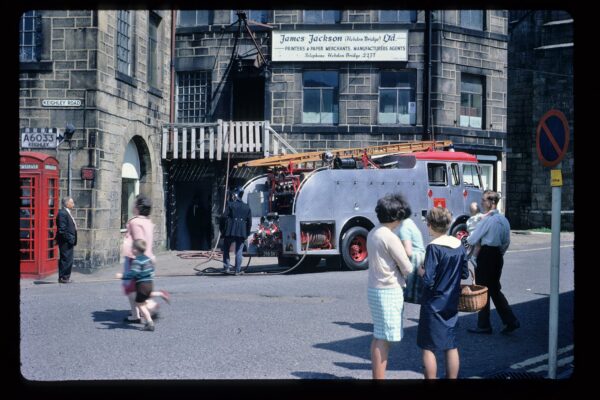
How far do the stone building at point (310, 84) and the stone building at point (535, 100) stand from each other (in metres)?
7.85

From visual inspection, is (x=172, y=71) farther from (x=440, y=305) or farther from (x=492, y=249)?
(x=440, y=305)

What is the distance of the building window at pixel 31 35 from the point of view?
1703 cm

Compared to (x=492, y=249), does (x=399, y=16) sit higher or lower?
higher

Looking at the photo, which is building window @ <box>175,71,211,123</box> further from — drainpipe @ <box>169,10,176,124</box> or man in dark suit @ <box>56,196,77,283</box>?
man in dark suit @ <box>56,196,77,283</box>

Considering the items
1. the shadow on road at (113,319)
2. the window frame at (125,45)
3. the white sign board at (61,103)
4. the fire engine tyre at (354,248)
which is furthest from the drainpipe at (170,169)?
the shadow on road at (113,319)

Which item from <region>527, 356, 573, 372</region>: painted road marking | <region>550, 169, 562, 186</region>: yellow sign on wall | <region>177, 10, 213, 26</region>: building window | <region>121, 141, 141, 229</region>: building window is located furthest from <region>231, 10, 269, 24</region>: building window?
<region>527, 356, 573, 372</region>: painted road marking

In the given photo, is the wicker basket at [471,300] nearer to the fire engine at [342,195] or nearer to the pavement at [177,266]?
the pavement at [177,266]

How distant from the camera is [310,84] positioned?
22.3 metres

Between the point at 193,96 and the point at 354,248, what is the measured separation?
31.1 ft

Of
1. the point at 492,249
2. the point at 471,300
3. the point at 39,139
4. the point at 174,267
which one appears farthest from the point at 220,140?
the point at 471,300

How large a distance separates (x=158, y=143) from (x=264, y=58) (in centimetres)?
433

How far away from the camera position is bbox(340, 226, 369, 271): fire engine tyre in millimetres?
15969

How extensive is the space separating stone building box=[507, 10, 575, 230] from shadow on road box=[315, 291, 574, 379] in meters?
19.7
